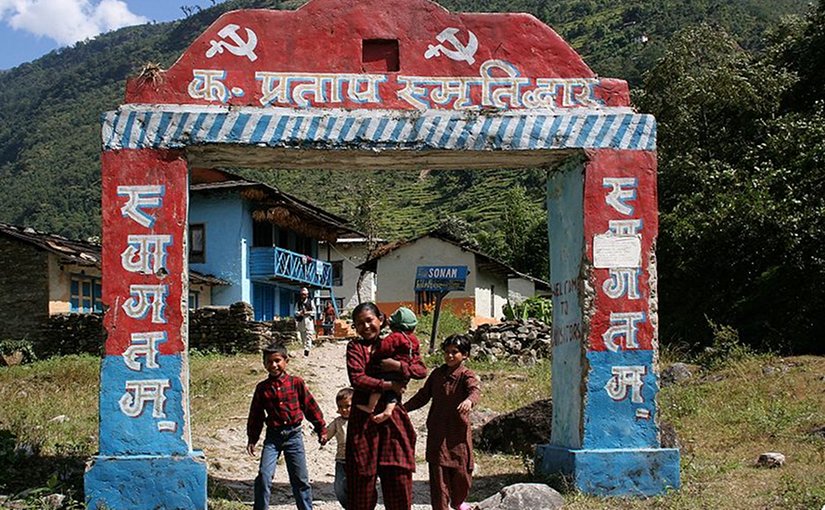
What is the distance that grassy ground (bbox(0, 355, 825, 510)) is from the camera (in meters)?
8.43

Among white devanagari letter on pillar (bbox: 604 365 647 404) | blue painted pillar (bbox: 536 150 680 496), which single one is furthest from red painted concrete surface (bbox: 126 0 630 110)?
white devanagari letter on pillar (bbox: 604 365 647 404)

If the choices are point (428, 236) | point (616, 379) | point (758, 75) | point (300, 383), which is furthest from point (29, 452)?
point (428, 236)

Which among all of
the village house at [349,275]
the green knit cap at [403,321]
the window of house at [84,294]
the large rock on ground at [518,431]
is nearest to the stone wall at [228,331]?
the window of house at [84,294]

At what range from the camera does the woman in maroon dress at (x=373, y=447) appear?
6285 millimetres

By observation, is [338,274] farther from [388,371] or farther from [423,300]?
[388,371]

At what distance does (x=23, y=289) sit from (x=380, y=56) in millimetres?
19512

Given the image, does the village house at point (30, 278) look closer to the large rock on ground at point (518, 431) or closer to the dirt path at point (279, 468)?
the dirt path at point (279, 468)

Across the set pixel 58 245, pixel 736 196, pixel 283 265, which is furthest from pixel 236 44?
pixel 283 265

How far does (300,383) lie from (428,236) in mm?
29929

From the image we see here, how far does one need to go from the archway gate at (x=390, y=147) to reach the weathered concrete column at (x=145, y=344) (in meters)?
0.02

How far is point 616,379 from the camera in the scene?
888 cm

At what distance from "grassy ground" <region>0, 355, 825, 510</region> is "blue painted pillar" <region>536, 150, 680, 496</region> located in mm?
298

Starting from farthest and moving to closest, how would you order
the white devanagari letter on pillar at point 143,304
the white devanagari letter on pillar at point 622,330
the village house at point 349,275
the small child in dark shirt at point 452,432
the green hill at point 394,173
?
1. the green hill at point 394,173
2. the village house at point 349,275
3. the white devanagari letter on pillar at point 622,330
4. the white devanagari letter on pillar at point 143,304
5. the small child in dark shirt at point 452,432

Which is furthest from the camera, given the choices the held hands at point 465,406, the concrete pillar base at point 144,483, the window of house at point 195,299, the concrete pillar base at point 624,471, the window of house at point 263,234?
the window of house at point 263,234
